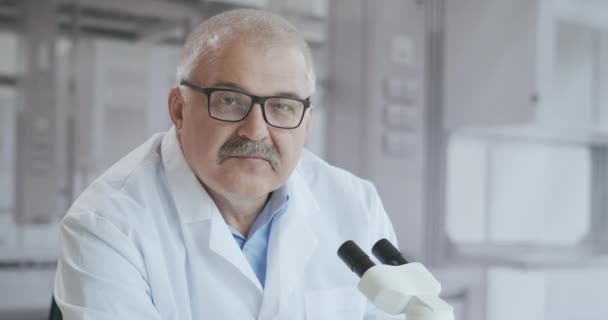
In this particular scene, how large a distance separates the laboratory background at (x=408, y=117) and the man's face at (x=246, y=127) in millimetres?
1406

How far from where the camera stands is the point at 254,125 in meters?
1.01

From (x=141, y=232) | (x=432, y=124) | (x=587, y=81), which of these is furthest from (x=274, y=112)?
(x=587, y=81)

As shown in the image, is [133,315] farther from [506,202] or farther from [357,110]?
[506,202]

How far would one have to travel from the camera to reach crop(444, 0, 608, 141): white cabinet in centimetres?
246

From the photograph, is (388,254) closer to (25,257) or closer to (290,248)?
(290,248)

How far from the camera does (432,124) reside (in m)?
2.83

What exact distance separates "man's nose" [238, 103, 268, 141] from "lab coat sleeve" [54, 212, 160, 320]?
27 centimetres

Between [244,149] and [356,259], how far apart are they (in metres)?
0.36

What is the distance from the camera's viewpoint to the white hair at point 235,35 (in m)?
1.04

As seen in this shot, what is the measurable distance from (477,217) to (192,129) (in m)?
2.29

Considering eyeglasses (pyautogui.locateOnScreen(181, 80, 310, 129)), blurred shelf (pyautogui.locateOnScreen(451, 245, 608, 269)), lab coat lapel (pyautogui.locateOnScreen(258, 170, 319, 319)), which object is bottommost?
blurred shelf (pyautogui.locateOnScreen(451, 245, 608, 269))

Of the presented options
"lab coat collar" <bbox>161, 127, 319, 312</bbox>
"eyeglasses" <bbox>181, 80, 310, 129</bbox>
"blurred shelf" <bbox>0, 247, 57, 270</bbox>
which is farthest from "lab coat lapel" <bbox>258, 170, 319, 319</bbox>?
"blurred shelf" <bbox>0, 247, 57, 270</bbox>

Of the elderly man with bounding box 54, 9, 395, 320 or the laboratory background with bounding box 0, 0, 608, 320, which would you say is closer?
the elderly man with bounding box 54, 9, 395, 320

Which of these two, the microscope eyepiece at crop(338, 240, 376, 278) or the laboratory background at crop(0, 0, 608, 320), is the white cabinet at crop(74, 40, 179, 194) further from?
the microscope eyepiece at crop(338, 240, 376, 278)
